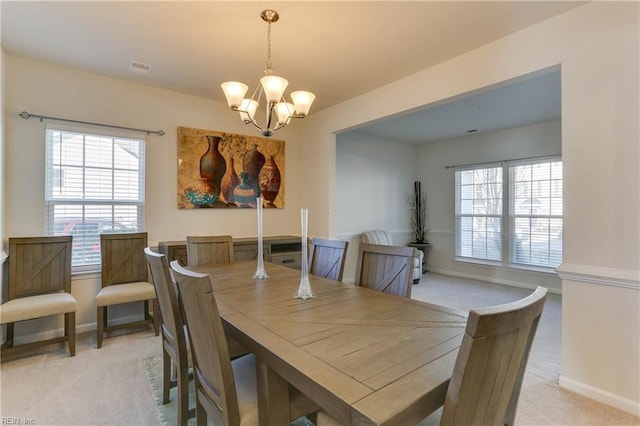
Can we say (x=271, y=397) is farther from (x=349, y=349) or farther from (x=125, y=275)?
(x=125, y=275)

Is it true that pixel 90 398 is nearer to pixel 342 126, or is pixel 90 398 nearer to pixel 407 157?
pixel 342 126

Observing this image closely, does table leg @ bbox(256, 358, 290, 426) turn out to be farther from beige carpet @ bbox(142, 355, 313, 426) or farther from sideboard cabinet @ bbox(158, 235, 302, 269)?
sideboard cabinet @ bbox(158, 235, 302, 269)

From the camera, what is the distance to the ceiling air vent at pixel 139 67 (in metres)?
3.03

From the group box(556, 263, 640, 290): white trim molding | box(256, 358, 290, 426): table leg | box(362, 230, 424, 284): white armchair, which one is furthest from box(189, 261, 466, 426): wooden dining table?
box(362, 230, 424, 284): white armchair

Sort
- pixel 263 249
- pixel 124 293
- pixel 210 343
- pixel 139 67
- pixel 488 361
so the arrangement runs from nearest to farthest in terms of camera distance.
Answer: pixel 488 361 → pixel 210 343 → pixel 124 293 → pixel 139 67 → pixel 263 249

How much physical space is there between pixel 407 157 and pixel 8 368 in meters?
6.41

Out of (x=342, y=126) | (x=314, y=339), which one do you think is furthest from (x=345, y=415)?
(x=342, y=126)

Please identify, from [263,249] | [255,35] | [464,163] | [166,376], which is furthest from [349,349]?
[464,163]

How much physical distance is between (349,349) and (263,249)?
117 inches

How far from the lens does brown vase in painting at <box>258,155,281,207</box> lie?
4461mm

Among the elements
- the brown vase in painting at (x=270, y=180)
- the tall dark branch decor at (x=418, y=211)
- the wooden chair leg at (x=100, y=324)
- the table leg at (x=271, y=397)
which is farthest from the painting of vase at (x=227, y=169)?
the tall dark branch decor at (x=418, y=211)

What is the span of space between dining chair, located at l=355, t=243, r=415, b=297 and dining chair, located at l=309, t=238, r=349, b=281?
175 millimetres

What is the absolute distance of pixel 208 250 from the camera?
3.02 meters

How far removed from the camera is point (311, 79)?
3.38 m
